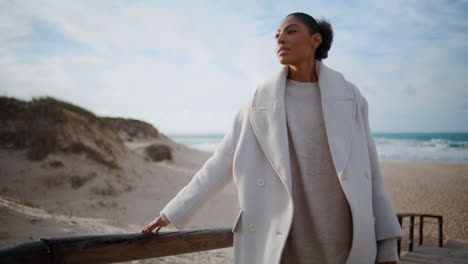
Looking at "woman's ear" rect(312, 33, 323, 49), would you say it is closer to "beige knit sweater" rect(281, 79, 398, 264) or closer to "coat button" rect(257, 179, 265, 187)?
"beige knit sweater" rect(281, 79, 398, 264)

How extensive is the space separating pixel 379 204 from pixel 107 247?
4.93 feet

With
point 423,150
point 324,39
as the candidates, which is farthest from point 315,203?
point 423,150

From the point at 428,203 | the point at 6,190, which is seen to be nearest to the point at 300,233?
the point at 6,190

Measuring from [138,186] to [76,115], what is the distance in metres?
3.39

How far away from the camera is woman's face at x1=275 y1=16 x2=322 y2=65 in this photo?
1576 mm

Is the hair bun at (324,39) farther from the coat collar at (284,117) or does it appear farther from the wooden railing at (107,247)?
the wooden railing at (107,247)

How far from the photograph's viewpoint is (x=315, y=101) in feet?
5.34

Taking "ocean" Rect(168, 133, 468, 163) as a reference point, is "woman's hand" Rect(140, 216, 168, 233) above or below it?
below

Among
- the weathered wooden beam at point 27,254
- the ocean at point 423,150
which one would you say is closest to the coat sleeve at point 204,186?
the weathered wooden beam at point 27,254

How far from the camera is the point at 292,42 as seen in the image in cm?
157

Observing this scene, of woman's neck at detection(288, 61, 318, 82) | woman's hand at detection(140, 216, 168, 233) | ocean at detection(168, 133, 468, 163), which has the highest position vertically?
ocean at detection(168, 133, 468, 163)

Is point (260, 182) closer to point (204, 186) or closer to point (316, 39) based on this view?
point (204, 186)

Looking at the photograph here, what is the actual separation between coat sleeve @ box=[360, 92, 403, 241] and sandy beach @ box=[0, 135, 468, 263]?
3.34m

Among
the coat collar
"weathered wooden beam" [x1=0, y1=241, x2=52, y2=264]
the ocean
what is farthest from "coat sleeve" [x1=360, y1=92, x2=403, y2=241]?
the ocean
